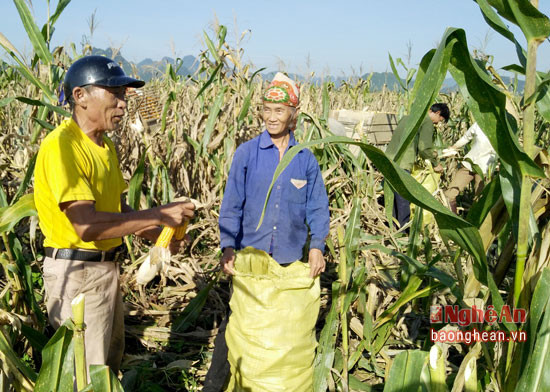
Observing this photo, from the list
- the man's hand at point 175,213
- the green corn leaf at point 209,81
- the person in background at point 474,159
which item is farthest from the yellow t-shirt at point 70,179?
the person in background at point 474,159

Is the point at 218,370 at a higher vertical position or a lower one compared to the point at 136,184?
lower

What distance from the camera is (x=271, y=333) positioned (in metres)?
2.10

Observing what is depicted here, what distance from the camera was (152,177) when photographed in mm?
3758

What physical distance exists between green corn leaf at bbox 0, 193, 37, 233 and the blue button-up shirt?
0.85 m

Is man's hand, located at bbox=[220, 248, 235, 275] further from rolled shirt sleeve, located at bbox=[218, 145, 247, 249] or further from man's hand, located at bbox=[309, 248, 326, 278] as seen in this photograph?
man's hand, located at bbox=[309, 248, 326, 278]

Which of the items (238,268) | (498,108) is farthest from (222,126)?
(498,108)

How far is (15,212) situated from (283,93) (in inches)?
50.2

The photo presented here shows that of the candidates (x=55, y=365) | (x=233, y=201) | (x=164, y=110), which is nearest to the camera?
(x=55, y=365)

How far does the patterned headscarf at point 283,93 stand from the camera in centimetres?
233

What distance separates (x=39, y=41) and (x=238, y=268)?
61.1 inches

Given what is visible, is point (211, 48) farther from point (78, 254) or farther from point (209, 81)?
point (78, 254)

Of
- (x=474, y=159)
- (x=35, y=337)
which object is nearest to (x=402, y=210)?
(x=474, y=159)

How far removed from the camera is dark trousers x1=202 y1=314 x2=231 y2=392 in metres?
2.39

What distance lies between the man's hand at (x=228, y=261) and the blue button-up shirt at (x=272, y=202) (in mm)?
48
